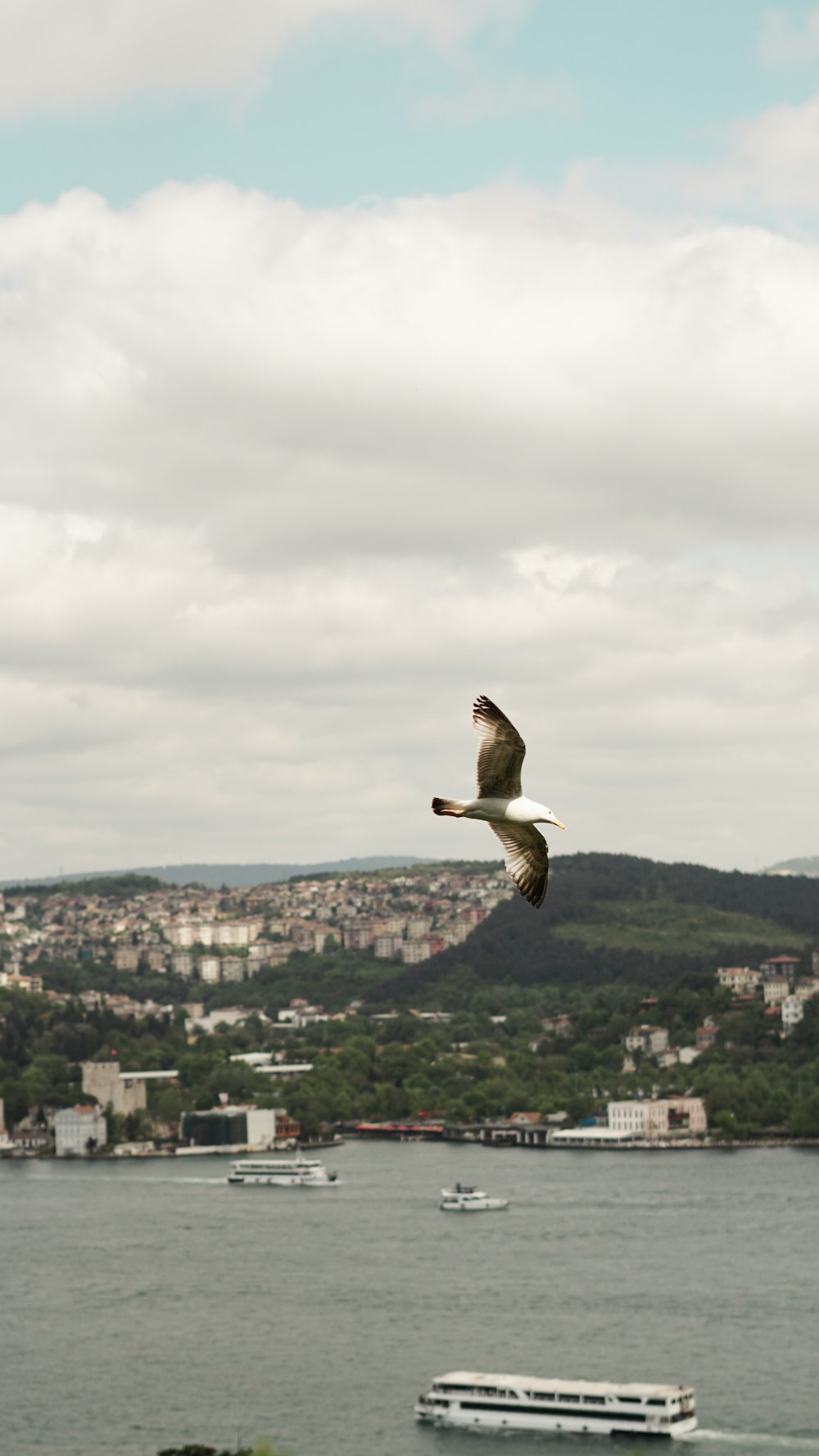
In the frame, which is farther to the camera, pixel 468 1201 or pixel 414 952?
pixel 414 952

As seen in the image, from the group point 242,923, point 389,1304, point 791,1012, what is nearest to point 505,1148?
point 791,1012

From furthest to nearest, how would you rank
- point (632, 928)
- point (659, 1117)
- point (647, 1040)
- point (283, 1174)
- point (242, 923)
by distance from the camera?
point (242, 923)
point (632, 928)
point (647, 1040)
point (659, 1117)
point (283, 1174)

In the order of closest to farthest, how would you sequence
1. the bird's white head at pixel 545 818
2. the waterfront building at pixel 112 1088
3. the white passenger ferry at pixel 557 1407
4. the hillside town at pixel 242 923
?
1. the bird's white head at pixel 545 818
2. the white passenger ferry at pixel 557 1407
3. the waterfront building at pixel 112 1088
4. the hillside town at pixel 242 923

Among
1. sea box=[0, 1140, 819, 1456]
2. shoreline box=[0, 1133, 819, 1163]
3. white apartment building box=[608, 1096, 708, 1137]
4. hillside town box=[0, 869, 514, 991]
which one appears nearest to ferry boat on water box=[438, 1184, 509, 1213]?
sea box=[0, 1140, 819, 1456]

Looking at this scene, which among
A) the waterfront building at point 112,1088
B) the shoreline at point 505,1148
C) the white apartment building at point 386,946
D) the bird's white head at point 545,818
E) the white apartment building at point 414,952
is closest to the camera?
the bird's white head at point 545,818

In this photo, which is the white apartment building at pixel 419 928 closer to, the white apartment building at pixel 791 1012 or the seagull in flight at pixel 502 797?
the white apartment building at pixel 791 1012

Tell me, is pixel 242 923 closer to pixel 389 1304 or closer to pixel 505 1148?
pixel 505 1148

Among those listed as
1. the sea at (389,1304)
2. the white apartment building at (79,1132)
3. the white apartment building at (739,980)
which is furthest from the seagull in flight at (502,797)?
the white apartment building at (739,980)
